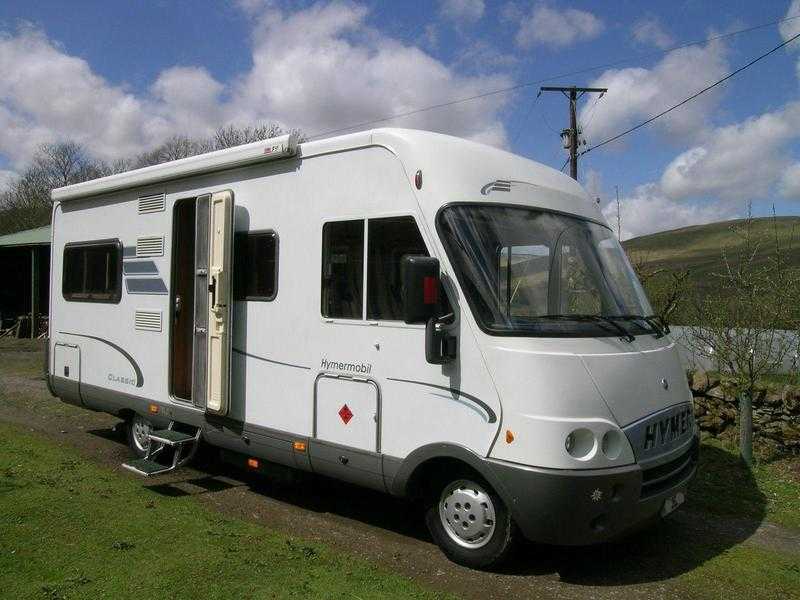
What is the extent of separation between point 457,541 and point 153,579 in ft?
6.31

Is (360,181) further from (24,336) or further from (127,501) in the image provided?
(24,336)

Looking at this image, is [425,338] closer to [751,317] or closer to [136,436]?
[136,436]

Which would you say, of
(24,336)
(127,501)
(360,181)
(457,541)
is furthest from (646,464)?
(24,336)

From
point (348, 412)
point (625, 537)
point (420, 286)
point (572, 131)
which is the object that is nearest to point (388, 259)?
point (420, 286)

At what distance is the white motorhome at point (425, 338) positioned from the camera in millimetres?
4301

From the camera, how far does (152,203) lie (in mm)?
6910

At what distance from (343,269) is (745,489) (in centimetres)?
436

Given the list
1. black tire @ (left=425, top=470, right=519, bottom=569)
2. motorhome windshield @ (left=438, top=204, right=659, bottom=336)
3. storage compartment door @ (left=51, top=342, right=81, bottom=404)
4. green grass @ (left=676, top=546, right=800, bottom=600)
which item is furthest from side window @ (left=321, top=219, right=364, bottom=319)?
storage compartment door @ (left=51, top=342, right=81, bottom=404)

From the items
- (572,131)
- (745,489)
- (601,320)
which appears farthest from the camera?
(572,131)

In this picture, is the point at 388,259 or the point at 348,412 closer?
the point at 388,259

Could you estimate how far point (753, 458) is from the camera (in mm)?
7367

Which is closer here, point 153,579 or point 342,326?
point 153,579

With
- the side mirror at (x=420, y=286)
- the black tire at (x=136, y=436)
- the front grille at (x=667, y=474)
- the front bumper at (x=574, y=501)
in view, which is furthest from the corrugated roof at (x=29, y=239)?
the front grille at (x=667, y=474)

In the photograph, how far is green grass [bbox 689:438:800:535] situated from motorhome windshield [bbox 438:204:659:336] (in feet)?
7.03
